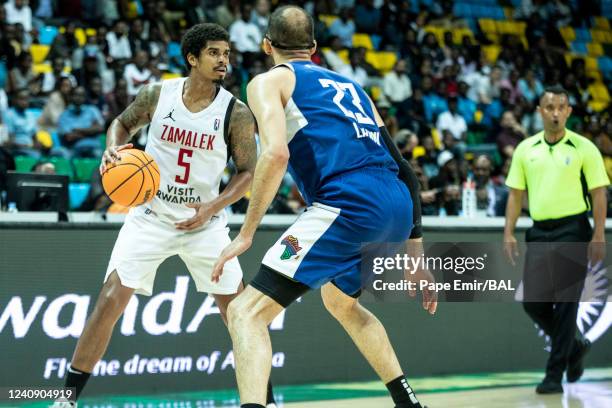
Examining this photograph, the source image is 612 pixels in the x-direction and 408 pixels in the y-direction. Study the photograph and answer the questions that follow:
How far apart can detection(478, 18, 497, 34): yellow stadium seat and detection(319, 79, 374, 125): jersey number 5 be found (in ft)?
50.0

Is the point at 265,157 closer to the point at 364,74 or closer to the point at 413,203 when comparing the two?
the point at 413,203

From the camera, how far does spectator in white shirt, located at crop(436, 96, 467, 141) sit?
606 inches

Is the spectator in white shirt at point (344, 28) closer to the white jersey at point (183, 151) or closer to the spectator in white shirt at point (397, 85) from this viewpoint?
the spectator in white shirt at point (397, 85)

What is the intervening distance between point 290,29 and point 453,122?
1135 centimetres

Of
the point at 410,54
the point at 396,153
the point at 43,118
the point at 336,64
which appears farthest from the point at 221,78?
the point at 410,54

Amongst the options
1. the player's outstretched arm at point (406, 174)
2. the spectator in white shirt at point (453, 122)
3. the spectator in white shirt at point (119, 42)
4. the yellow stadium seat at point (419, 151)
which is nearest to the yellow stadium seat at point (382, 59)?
the spectator in white shirt at point (453, 122)

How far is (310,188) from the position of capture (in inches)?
174

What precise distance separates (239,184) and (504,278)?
302 cm

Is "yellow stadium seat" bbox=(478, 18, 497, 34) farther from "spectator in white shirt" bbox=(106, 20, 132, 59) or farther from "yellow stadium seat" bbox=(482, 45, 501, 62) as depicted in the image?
"spectator in white shirt" bbox=(106, 20, 132, 59)

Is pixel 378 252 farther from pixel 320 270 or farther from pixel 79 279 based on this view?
pixel 79 279

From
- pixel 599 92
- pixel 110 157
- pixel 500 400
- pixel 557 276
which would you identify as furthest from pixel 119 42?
pixel 599 92

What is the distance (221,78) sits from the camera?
5.50 meters

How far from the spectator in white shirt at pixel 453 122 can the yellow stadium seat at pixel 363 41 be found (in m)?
2.14

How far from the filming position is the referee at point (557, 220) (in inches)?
284
